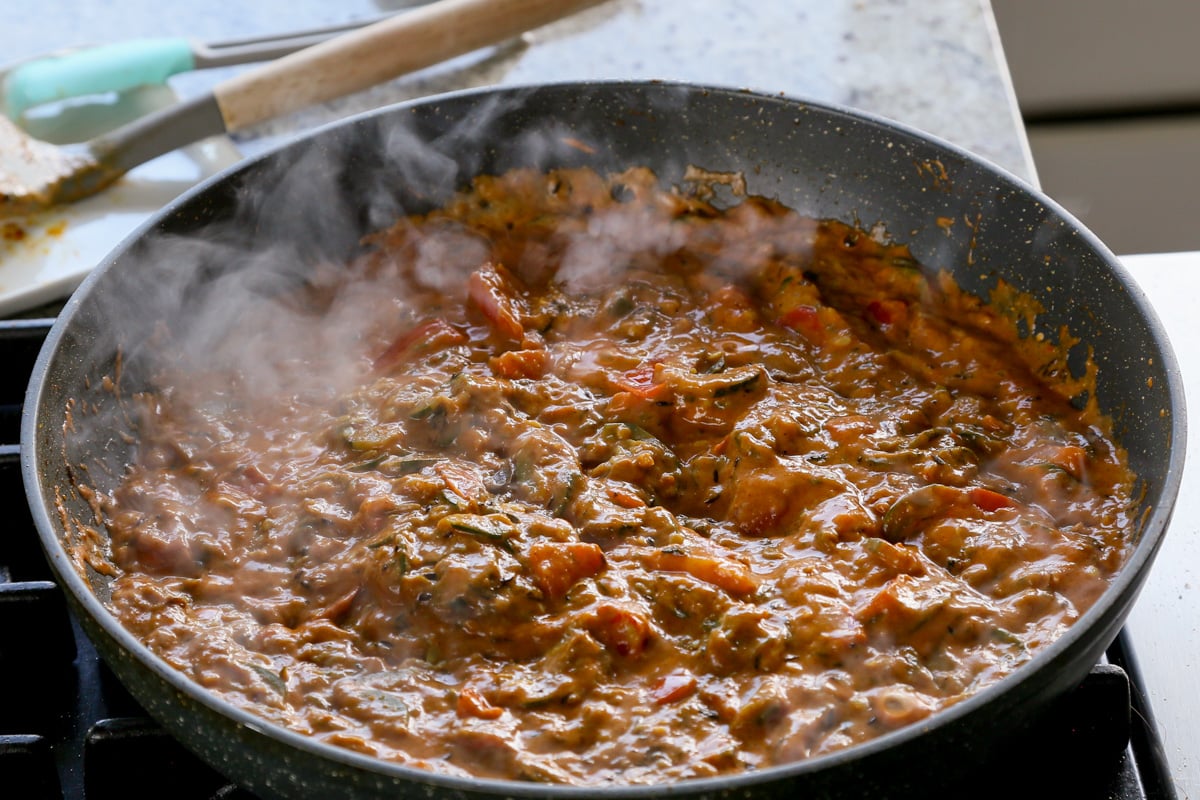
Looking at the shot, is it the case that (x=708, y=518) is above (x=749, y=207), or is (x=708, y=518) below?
below

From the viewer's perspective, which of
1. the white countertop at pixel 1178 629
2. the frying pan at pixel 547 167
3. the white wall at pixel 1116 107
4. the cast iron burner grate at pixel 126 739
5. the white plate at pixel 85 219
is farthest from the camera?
the white wall at pixel 1116 107

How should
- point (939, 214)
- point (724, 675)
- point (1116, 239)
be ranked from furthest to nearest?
point (1116, 239) < point (939, 214) < point (724, 675)

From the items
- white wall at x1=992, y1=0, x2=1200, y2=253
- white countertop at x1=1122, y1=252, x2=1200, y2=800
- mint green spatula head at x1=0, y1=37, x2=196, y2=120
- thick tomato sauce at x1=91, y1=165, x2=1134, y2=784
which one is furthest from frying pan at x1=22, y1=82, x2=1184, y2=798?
white wall at x1=992, y1=0, x2=1200, y2=253

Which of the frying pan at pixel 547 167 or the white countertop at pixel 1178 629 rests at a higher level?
the frying pan at pixel 547 167

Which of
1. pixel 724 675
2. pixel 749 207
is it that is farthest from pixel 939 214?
pixel 724 675

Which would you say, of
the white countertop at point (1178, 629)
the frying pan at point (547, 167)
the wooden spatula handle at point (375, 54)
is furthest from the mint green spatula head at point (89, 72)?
the white countertop at point (1178, 629)

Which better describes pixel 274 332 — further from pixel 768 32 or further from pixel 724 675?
pixel 768 32

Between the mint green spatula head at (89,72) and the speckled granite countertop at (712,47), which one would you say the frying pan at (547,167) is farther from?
the mint green spatula head at (89,72)

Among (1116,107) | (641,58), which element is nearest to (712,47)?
(641,58)

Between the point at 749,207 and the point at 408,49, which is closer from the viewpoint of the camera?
the point at 749,207
